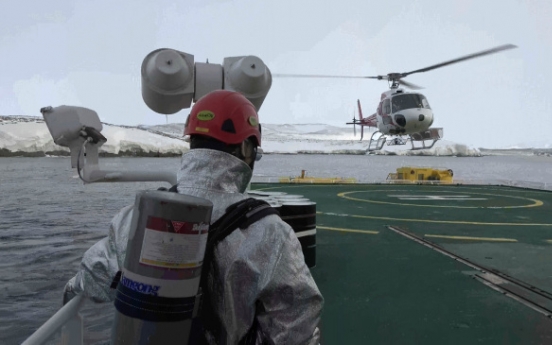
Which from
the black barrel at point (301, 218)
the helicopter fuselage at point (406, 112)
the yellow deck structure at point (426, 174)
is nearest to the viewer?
the black barrel at point (301, 218)

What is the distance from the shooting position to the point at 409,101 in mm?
33406

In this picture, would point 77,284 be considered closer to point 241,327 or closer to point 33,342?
point 33,342

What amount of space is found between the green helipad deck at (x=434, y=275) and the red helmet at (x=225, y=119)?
3475 mm

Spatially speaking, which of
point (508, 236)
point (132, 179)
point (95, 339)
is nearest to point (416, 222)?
point (508, 236)

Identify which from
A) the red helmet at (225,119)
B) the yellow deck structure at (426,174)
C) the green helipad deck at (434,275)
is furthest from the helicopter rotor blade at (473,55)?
the red helmet at (225,119)

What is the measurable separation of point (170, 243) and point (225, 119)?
2.51 ft

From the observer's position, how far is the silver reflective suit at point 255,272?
7.79 ft

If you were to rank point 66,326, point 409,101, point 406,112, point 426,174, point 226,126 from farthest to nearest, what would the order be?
point 426,174 → point 409,101 → point 406,112 → point 66,326 → point 226,126

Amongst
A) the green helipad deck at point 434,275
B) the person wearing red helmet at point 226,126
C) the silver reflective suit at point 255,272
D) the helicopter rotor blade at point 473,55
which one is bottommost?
the green helipad deck at point 434,275

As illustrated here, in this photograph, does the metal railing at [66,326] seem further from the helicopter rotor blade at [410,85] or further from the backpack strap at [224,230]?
the helicopter rotor blade at [410,85]

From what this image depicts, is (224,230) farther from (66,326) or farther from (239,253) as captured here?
(66,326)

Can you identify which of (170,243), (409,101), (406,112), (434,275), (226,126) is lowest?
(434,275)

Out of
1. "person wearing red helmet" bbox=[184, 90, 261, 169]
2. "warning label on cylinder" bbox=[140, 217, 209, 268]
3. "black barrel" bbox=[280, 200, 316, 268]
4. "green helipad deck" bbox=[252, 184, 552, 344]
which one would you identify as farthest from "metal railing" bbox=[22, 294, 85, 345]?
"black barrel" bbox=[280, 200, 316, 268]

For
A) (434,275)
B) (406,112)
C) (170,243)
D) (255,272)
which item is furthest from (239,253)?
(406,112)
